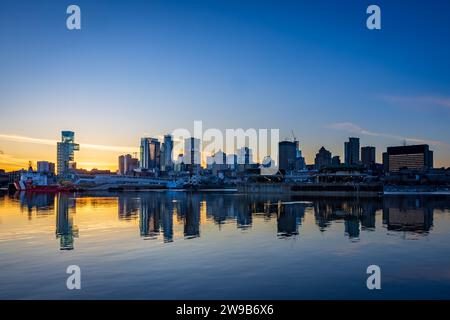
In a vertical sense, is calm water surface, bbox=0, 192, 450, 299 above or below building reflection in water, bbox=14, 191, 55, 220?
above

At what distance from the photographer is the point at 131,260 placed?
31797 millimetres

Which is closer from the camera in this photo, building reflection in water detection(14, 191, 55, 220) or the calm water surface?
the calm water surface

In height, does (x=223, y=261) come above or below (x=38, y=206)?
above

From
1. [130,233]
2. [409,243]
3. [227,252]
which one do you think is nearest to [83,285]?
[227,252]

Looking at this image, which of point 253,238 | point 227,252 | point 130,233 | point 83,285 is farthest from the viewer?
point 130,233

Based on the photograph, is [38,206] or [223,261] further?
[38,206]

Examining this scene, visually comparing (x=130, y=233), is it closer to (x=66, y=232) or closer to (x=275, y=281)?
(x=66, y=232)

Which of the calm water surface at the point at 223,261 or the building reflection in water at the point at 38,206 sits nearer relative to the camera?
the calm water surface at the point at 223,261

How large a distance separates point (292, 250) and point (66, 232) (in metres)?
28.4

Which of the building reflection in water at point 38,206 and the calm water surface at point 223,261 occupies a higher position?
the calm water surface at point 223,261

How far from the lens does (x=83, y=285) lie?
2461 cm

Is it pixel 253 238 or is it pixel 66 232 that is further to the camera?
pixel 66 232
